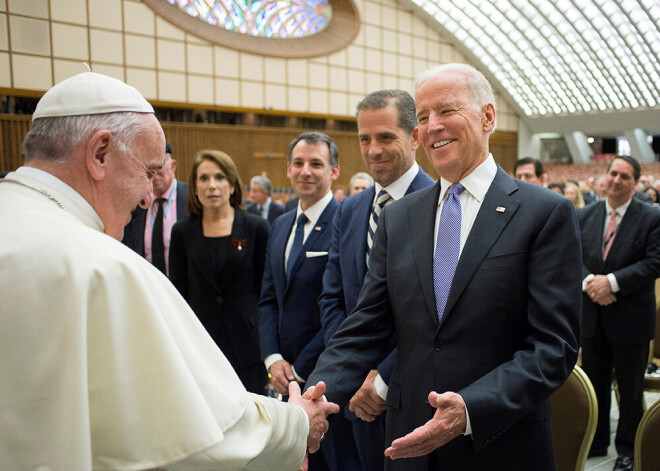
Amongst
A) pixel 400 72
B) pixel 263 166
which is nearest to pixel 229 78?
pixel 263 166

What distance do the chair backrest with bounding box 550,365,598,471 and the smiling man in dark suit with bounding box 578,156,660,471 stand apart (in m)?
1.95

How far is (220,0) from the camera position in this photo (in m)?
20.5

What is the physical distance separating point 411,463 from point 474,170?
3.23 feet

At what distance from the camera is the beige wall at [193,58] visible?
16.5 metres

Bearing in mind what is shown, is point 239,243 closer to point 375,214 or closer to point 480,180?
point 375,214

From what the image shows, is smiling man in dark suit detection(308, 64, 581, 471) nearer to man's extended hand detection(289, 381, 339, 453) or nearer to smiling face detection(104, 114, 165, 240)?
man's extended hand detection(289, 381, 339, 453)

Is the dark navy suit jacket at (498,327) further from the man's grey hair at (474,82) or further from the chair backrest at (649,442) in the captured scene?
the chair backrest at (649,442)

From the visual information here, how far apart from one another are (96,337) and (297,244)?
1867mm

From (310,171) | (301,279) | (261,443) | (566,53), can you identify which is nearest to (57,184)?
(261,443)

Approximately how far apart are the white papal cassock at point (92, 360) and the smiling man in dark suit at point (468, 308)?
567mm

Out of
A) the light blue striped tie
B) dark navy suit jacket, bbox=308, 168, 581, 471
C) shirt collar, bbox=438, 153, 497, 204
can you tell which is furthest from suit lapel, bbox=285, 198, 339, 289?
shirt collar, bbox=438, 153, 497, 204

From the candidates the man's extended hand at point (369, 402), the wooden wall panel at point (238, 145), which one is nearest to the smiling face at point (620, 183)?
the man's extended hand at point (369, 402)

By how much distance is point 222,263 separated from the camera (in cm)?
345

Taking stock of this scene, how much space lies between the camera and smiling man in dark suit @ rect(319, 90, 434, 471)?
2391 millimetres
